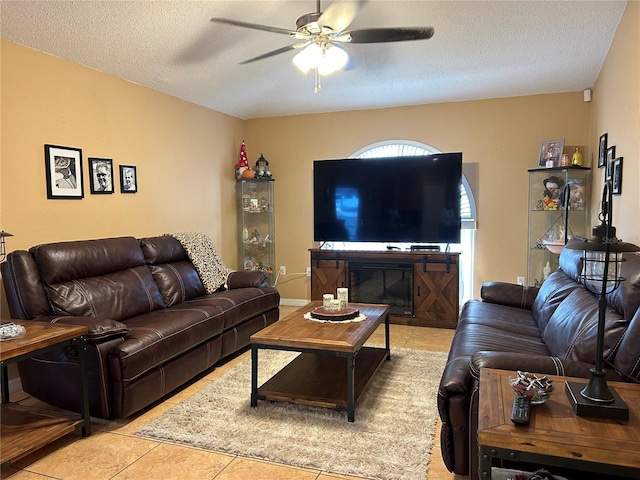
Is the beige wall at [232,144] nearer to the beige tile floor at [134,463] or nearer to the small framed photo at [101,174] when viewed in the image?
the small framed photo at [101,174]

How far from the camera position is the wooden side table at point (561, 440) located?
1336 mm

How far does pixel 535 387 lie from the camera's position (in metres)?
1.60

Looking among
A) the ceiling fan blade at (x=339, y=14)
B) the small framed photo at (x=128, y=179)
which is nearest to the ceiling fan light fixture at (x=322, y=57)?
the ceiling fan blade at (x=339, y=14)

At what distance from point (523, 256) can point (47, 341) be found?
14.8ft

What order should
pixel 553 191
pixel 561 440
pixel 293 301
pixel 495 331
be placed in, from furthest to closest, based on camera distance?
1. pixel 293 301
2. pixel 553 191
3. pixel 495 331
4. pixel 561 440

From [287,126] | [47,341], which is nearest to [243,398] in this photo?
[47,341]

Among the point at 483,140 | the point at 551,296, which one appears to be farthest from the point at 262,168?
the point at 551,296

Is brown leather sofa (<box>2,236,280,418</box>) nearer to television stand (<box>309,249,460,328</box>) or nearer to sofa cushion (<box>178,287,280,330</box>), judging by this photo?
sofa cushion (<box>178,287,280,330</box>)

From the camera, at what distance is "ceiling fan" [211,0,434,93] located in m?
2.40

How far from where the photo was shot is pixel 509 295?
143 inches

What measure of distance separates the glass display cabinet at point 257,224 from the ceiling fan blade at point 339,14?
321cm

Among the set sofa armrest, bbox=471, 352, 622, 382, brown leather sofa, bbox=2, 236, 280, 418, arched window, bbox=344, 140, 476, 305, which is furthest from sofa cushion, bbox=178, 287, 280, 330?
sofa armrest, bbox=471, 352, 622, 382

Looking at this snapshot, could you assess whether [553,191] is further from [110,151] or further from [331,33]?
[110,151]

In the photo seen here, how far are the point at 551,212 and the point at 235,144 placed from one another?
377cm
